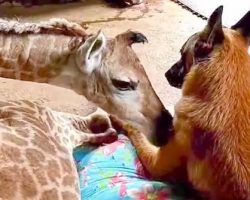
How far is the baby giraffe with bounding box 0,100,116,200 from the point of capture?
6.33ft

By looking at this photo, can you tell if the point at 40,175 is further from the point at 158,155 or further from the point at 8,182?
the point at 158,155

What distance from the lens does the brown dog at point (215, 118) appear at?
1996mm

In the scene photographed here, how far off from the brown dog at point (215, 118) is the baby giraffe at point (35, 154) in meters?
0.34

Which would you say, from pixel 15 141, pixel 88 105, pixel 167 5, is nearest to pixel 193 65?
pixel 15 141

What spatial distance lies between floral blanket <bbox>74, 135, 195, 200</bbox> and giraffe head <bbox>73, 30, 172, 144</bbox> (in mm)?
120

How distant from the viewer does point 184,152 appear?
7.13ft

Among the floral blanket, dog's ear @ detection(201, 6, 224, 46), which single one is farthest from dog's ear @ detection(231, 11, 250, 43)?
the floral blanket

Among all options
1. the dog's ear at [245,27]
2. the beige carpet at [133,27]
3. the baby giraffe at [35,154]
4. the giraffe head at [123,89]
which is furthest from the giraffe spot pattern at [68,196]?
the beige carpet at [133,27]

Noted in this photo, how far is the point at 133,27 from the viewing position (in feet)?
13.0

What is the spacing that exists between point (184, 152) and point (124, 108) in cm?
44

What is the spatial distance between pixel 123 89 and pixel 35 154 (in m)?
0.60

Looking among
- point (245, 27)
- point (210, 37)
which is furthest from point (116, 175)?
point (245, 27)

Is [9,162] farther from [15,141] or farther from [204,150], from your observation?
[204,150]

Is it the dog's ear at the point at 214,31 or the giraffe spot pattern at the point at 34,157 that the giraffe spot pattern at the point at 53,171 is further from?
the dog's ear at the point at 214,31
